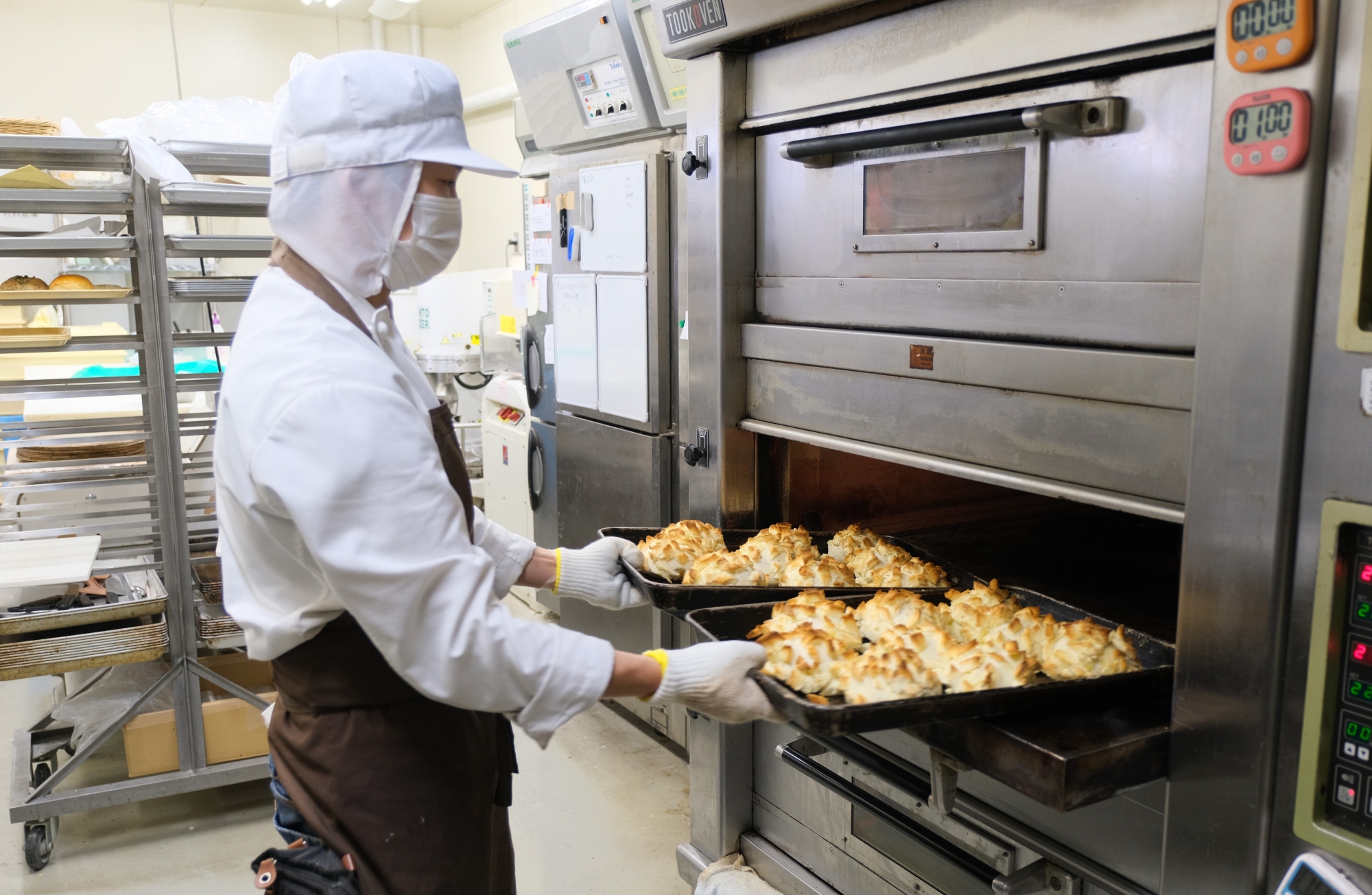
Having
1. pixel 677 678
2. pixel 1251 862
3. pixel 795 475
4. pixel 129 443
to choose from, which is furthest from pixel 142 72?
pixel 1251 862

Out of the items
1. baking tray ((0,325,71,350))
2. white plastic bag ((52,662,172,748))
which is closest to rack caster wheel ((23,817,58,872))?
white plastic bag ((52,662,172,748))

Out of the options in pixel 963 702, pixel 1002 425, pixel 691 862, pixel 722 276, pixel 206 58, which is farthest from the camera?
pixel 206 58

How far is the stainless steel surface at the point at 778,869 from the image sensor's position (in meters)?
1.88

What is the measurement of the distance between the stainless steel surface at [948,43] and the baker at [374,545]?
0.55 metres

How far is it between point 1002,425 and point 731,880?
110 cm

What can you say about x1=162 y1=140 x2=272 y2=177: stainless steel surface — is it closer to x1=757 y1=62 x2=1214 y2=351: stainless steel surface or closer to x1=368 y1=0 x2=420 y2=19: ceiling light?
x1=757 y1=62 x2=1214 y2=351: stainless steel surface

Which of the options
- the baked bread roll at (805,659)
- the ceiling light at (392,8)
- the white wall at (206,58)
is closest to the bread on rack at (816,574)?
the baked bread roll at (805,659)

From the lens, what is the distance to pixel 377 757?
153 cm

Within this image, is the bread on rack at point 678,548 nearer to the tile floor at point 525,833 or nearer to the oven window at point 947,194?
the oven window at point 947,194

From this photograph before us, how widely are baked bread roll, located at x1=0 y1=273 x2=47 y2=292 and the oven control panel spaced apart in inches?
133

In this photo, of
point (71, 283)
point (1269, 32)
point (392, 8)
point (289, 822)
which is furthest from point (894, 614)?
point (392, 8)

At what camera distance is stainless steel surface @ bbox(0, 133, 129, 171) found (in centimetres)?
288

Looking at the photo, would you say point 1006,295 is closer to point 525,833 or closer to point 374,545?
point 374,545

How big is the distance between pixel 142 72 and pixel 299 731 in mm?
8354
